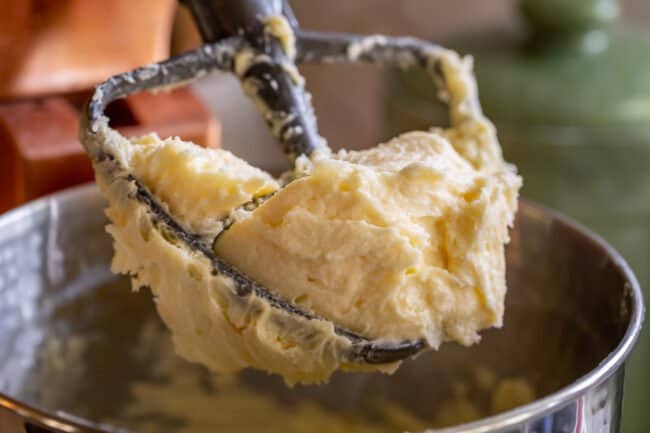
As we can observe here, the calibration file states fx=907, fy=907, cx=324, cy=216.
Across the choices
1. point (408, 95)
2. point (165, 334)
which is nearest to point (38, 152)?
point (165, 334)

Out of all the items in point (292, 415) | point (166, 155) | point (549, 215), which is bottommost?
point (292, 415)

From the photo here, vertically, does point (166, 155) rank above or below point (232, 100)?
above

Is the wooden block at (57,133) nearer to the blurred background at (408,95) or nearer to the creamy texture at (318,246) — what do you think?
the blurred background at (408,95)

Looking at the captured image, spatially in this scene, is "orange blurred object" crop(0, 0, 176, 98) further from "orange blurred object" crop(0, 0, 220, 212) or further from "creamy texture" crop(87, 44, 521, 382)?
"creamy texture" crop(87, 44, 521, 382)

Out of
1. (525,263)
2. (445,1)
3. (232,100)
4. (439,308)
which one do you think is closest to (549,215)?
(525,263)

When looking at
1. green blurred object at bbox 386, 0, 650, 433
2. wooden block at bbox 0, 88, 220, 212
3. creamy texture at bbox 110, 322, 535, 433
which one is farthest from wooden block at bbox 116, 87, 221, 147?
green blurred object at bbox 386, 0, 650, 433

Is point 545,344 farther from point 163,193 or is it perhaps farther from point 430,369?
point 163,193

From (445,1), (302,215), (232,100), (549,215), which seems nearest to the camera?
(302,215)

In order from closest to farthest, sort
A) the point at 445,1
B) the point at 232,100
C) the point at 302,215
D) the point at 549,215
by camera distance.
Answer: the point at 302,215
the point at 549,215
the point at 232,100
the point at 445,1
